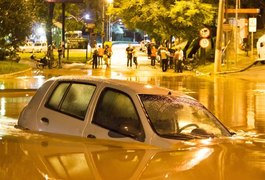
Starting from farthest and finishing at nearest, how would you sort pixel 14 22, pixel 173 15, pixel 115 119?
1. pixel 173 15
2. pixel 14 22
3. pixel 115 119

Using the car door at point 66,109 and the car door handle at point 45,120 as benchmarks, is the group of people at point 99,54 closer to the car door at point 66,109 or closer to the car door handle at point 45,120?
the car door at point 66,109

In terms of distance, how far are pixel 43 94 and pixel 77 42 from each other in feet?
248

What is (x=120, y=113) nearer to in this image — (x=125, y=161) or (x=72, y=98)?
(x=72, y=98)

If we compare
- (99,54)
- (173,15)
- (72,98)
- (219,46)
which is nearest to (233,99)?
(72,98)

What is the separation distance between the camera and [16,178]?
5.32 metres

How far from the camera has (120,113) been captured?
7.59m

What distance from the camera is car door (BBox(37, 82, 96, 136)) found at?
7.92 m

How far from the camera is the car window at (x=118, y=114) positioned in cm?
728

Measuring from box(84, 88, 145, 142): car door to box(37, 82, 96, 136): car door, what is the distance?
21 centimetres

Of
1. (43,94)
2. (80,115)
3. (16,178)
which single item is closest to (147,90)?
(80,115)

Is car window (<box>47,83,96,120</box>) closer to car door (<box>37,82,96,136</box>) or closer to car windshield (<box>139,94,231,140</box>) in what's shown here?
car door (<box>37,82,96,136</box>)

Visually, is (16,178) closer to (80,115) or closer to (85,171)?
(85,171)

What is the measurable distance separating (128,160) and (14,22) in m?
34.7

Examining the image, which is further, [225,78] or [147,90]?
[225,78]
